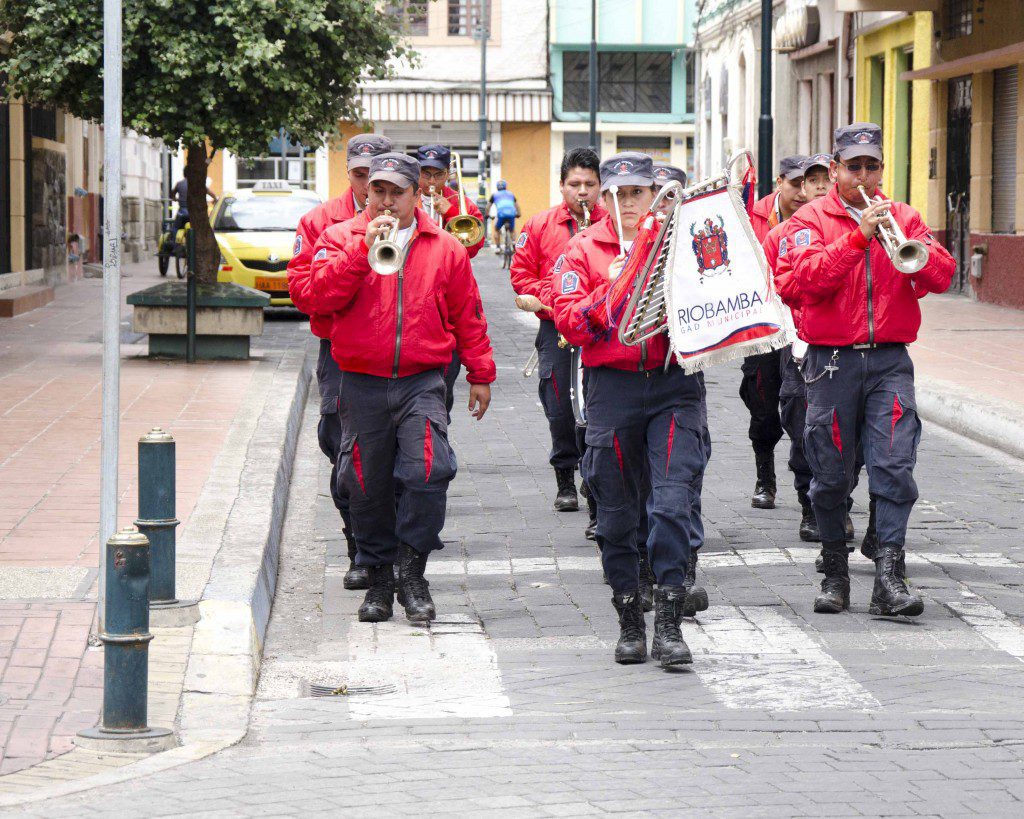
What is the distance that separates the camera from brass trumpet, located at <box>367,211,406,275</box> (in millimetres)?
6637

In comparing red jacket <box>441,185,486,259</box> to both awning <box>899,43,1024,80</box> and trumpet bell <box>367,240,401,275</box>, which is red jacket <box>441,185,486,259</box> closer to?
trumpet bell <box>367,240,401,275</box>

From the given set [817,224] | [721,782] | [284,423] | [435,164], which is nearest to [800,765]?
[721,782]

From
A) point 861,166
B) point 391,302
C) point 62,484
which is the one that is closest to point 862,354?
point 861,166

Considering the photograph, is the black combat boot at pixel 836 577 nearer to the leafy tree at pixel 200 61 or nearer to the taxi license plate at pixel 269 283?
the leafy tree at pixel 200 61

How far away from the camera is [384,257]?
263 inches

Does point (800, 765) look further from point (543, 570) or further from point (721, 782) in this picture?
point (543, 570)

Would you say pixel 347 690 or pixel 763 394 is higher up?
pixel 763 394

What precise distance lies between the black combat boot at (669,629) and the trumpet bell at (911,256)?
157 cm

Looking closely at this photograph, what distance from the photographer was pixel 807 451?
24.4 feet

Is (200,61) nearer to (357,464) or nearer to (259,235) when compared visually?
(259,235)

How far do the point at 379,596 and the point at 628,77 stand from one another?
54.1 m

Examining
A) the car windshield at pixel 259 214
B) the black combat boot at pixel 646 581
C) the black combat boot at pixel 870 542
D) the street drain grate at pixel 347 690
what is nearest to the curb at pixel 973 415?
the black combat boot at pixel 870 542

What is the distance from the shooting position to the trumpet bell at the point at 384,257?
6.64 m

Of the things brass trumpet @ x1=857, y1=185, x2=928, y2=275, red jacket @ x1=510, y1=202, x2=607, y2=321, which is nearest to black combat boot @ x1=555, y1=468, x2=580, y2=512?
red jacket @ x1=510, y1=202, x2=607, y2=321
